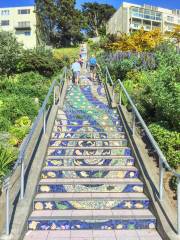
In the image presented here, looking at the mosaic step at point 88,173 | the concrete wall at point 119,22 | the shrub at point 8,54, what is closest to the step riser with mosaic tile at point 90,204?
the mosaic step at point 88,173

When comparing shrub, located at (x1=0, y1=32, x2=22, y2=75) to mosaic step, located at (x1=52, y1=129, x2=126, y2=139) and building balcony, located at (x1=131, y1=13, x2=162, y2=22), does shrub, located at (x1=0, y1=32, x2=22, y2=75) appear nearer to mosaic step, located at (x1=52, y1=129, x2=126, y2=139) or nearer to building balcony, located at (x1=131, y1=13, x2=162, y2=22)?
mosaic step, located at (x1=52, y1=129, x2=126, y2=139)

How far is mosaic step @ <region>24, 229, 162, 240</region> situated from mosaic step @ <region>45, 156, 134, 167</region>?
217cm

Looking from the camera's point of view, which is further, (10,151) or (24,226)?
(10,151)

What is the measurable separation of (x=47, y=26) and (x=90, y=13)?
1548cm

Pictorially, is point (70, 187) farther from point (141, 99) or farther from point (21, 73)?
point (21, 73)

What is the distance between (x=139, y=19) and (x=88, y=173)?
227 ft

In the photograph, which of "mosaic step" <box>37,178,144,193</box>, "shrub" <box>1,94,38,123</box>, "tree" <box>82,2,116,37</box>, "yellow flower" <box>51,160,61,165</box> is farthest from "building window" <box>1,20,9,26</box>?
"mosaic step" <box>37,178,144,193</box>

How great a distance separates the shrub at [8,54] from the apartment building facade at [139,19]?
4154 cm

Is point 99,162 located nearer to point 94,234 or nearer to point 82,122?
point 94,234

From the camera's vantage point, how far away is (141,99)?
1241 centimetres

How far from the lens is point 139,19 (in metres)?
73.9

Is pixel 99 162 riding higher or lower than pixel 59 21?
lower

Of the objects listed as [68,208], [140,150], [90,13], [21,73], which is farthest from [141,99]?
[90,13]

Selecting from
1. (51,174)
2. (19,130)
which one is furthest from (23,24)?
(51,174)
